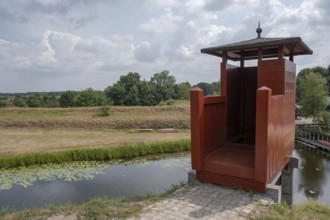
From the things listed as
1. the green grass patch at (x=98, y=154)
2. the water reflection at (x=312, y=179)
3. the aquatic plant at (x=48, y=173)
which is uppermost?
the green grass patch at (x=98, y=154)

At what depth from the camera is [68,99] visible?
49219 millimetres

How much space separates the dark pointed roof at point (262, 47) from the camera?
5.53m

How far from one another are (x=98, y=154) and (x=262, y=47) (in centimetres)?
1109

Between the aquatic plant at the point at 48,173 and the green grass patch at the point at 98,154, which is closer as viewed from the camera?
the aquatic plant at the point at 48,173

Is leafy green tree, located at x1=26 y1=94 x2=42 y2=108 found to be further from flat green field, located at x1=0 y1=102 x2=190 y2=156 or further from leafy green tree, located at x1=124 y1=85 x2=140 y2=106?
flat green field, located at x1=0 y1=102 x2=190 y2=156

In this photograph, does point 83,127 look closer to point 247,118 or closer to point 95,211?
point 247,118

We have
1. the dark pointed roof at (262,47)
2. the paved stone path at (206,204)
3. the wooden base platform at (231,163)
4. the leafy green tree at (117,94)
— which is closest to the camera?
the paved stone path at (206,204)

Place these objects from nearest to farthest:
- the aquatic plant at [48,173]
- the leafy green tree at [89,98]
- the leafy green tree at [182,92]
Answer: the aquatic plant at [48,173] → the leafy green tree at [89,98] → the leafy green tree at [182,92]

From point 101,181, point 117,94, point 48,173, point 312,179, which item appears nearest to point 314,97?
point 312,179

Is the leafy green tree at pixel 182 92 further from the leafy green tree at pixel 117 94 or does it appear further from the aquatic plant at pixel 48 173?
the aquatic plant at pixel 48 173

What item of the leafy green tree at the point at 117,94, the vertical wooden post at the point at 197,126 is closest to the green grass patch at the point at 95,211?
the vertical wooden post at the point at 197,126

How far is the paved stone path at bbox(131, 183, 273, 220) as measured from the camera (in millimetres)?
4250

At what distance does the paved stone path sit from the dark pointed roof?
313 cm

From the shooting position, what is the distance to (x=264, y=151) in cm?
493
